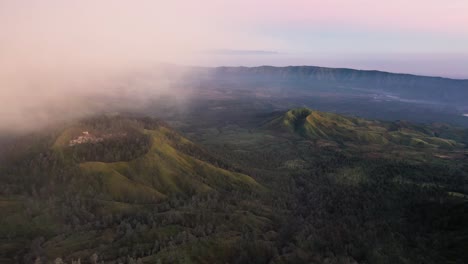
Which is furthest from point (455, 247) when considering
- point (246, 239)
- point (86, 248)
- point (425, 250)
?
point (86, 248)

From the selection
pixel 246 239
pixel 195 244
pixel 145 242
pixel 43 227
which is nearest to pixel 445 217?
pixel 246 239

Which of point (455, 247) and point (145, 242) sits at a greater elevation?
point (455, 247)

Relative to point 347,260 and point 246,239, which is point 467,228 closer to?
point 347,260

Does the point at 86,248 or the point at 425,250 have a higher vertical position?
the point at 425,250

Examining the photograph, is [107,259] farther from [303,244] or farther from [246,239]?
[303,244]

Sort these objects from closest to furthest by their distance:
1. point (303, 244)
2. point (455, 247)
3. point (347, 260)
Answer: point (347, 260) → point (455, 247) → point (303, 244)

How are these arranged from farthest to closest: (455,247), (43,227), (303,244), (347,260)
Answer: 1. (43,227)
2. (303,244)
3. (455,247)
4. (347,260)

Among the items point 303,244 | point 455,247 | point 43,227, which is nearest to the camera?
point 455,247

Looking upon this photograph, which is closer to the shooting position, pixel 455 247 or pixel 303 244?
pixel 455 247

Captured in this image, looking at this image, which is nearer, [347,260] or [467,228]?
[347,260]
